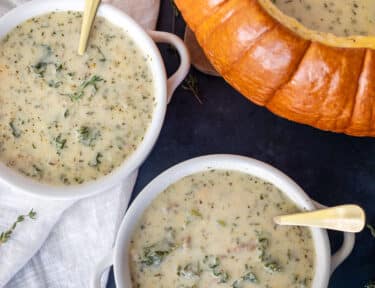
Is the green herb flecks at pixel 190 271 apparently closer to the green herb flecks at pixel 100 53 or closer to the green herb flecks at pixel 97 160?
the green herb flecks at pixel 97 160

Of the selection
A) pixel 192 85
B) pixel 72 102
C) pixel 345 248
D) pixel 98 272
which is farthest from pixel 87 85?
pixel 345 248

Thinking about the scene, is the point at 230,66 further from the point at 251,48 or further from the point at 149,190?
the point at 149,190

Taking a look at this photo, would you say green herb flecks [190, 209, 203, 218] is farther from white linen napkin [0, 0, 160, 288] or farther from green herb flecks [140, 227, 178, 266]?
white linen napkin [0, 0, 160, 288]

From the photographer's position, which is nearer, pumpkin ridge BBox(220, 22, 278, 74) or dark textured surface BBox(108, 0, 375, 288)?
pumpkin ridge BBox(220, 22, 278, 74)

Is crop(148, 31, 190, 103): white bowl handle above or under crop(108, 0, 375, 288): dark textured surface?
above

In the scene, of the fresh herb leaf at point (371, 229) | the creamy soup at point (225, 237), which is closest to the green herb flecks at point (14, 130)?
the creamy soup at point (225, 237)

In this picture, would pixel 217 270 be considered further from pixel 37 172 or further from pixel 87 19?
pixel 87 19

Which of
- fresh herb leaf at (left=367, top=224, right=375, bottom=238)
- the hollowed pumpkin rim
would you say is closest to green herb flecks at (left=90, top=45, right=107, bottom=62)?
the hollowed pumpkin rim
